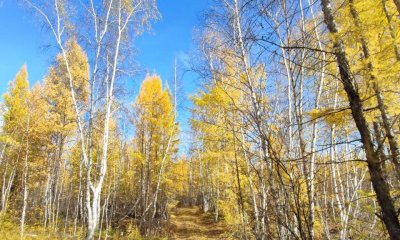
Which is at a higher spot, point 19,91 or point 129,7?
point 19,91

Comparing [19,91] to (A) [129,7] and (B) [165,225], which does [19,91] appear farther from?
(A) [129,7]

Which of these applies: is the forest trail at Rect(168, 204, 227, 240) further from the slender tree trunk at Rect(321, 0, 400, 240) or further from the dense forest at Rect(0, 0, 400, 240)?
the slender tree trunk at Rect(321, 0, 400, 240)

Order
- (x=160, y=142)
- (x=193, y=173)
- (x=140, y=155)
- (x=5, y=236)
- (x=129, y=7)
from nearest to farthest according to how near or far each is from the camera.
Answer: (x=129, y=7) < (x=5, y=236) < (x=140, y=155) < (x=160, y=142) < (x=193, y=173)

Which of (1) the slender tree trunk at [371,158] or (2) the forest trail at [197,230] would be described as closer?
(1) the slender tree trunk at [371,158]

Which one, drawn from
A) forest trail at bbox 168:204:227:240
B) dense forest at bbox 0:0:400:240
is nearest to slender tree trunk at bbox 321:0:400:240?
dense forest at bbox 0:0:400:240

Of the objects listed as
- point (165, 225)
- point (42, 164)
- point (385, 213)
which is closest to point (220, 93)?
point (385, 213)

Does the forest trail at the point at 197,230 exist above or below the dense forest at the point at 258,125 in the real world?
below

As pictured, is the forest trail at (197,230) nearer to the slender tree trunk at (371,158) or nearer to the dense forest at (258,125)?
the dense forest at (258,125)

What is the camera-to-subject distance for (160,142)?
1720 cm

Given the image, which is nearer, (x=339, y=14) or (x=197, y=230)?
(x=339, y=14)

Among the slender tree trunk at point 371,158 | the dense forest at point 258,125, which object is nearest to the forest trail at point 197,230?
the dense forest at point 258,125

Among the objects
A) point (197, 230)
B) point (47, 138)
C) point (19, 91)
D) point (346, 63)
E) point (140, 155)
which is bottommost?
point (197, 230)

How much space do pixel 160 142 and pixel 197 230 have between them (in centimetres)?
633

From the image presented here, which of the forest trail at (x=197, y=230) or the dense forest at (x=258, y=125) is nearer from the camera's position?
the dense forest at (x=258, y=125)
